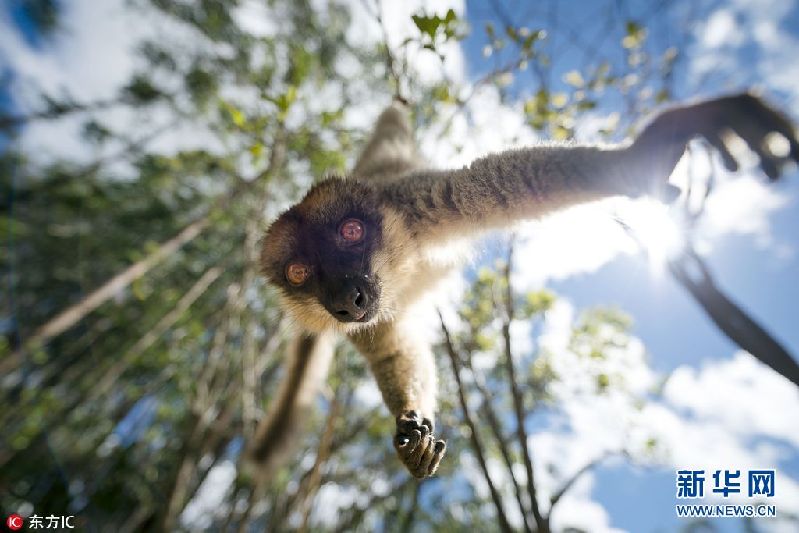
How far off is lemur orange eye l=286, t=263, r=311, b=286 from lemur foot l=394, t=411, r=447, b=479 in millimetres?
1291

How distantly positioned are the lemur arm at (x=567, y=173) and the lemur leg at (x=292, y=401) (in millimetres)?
1765

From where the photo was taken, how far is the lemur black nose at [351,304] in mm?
2682

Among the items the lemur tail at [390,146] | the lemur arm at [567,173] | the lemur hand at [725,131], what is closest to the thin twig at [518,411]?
the lemur arm at [567,173]

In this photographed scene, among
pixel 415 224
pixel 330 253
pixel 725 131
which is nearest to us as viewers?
pixel 725 131

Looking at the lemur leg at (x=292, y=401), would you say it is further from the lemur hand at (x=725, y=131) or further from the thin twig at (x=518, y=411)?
the lemur hand at (x=725, y=131)

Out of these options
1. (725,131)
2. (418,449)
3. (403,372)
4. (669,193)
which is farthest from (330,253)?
(725,131)

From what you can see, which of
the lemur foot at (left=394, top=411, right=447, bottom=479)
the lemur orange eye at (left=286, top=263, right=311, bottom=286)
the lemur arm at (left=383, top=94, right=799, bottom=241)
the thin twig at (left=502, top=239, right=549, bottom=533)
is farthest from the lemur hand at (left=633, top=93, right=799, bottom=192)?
the lemur orange eye at (left=286, top=263, right=311, bottom=286)

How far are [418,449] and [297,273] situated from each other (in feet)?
4.95

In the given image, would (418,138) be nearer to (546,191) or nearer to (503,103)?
(503,103)

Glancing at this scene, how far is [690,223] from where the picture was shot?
1.35 meters

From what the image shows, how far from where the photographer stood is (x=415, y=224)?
10.2ft

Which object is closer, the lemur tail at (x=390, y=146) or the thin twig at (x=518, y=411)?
the thin twig at (x=518, y=411)

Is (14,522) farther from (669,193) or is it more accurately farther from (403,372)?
(669,193)

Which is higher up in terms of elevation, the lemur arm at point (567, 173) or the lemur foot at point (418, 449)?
the lemur arm at point (567, 173)
